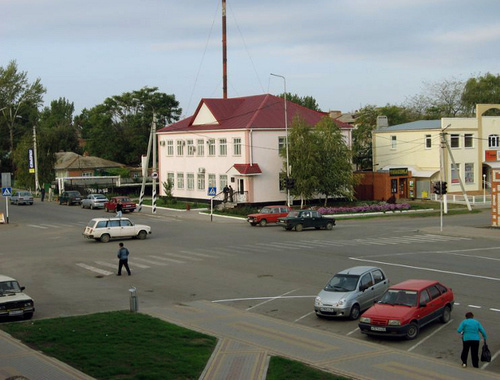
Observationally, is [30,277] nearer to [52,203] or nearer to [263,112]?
[263,112]

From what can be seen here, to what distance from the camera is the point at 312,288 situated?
984 inches

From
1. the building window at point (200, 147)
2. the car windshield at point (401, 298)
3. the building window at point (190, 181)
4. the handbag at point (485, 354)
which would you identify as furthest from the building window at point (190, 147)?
the handbag at point (485, 354)

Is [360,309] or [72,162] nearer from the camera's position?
[360,309]

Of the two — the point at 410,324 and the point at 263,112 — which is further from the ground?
the point at 263,112

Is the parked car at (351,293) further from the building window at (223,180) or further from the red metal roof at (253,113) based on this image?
the building window at (223,180)

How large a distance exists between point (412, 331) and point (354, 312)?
9.14 feet

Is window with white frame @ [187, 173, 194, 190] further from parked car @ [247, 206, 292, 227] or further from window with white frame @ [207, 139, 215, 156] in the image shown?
parked car @ [247, 206, 292, 227]

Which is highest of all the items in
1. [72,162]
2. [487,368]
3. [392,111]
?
[392,111]

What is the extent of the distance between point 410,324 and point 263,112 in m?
47.1

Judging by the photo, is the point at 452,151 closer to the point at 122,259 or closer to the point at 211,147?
the point at 211,147

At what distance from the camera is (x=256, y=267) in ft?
97.2

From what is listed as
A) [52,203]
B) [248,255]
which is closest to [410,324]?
[248,255]

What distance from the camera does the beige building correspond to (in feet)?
224

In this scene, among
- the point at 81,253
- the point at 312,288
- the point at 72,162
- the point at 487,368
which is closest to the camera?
the point at 487,368
